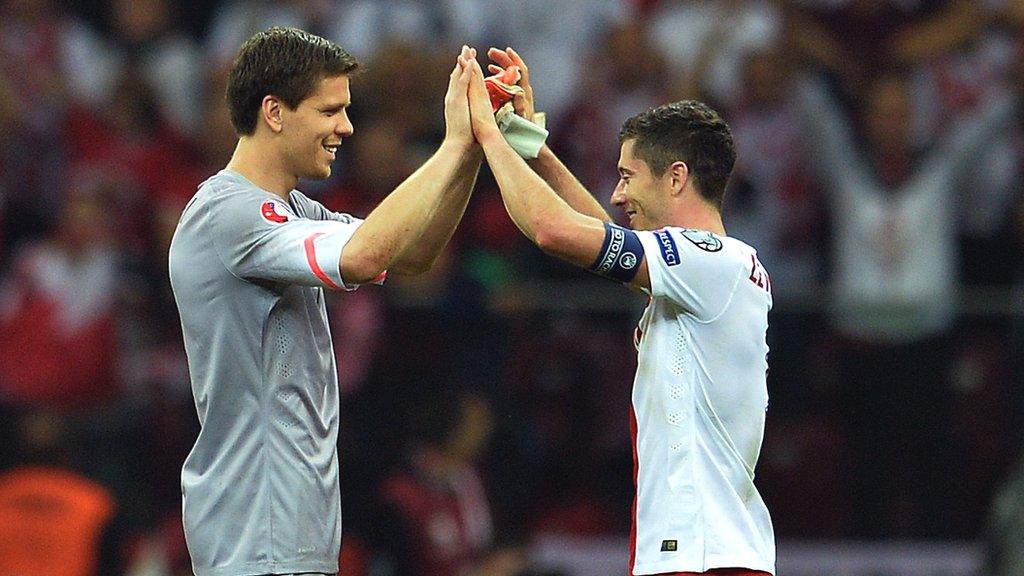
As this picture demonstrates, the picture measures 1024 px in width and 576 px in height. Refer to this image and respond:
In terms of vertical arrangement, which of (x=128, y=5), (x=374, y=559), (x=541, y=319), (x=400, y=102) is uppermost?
(x=128, y=5)

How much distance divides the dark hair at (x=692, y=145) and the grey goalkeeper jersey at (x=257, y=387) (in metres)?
0.93

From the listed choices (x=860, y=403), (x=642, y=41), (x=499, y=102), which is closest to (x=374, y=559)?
(x=860, y=403)

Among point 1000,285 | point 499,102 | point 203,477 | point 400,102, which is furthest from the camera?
point 400,102

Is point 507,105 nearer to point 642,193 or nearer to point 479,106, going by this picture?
point 479,106

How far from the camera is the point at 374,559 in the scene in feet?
28.6

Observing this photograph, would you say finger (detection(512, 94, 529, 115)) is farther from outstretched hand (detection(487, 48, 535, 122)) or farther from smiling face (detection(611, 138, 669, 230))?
smiling face (detection(611, 138, 669, 230))

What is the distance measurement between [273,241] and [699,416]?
128 cm

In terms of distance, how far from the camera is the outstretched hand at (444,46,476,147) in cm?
503

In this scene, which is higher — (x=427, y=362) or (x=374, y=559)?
(x=427, y=362)

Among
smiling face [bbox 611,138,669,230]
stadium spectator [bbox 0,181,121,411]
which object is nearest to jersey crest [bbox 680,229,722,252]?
smiling face [bbox 611,138,669,230]

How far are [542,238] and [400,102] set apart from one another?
207 inches

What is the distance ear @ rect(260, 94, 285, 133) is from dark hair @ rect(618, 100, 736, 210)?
1.04 meters

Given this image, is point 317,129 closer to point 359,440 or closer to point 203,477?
point 203,477

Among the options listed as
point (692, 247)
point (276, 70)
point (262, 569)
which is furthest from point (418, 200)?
point (262, 569)
